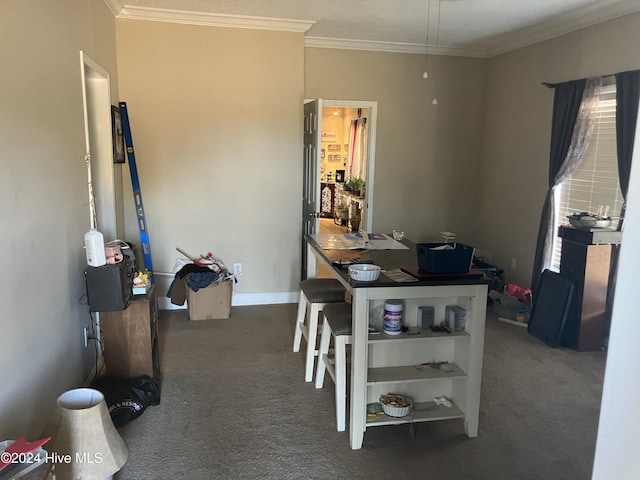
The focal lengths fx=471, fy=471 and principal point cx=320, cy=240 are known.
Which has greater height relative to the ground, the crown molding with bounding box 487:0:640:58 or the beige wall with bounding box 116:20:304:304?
the crown molding with bounding box 487:0:640:58

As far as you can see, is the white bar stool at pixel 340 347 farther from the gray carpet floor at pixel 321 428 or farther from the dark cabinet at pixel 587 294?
the dark cabinet at pixel 587 294

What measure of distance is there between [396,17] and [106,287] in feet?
10.5

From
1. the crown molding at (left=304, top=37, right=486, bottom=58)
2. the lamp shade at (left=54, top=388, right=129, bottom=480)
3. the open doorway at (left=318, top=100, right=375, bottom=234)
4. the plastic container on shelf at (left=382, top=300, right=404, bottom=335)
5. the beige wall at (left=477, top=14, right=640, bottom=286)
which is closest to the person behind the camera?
the lamp shade at (left=54, top=388, right=129, bottom=480)

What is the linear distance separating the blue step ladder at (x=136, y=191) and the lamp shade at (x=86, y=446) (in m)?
2.44

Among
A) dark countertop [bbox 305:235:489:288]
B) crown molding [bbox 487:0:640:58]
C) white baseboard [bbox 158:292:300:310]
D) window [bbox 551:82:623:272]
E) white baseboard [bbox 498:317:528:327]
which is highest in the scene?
crown molding [bbox 487:0:640:58]

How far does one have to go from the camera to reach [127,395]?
8.80ft

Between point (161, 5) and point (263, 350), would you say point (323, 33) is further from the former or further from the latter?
point (263, 350)

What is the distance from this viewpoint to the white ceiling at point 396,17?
145 inches

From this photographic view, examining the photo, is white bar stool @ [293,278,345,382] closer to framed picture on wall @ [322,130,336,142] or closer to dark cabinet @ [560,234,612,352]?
dark cabinet @ [560,234,612,352]

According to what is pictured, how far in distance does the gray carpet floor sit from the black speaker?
2.23 feet

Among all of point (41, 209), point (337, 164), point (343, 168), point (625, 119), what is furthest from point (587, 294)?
point (337, 164)

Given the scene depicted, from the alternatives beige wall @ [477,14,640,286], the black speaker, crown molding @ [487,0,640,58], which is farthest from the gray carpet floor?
crown molding @ [487,0,640,58]

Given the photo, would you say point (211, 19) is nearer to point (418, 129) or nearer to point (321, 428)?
point (418, 129)

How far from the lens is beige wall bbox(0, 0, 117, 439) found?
1917 mm
